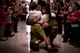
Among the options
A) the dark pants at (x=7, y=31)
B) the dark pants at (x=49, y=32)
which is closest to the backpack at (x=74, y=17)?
the dark pants at (x=49, y=32)

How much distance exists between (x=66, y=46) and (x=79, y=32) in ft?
2.69

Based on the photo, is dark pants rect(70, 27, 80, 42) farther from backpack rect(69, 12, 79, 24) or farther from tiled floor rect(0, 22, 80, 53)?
backpack rect(69, 12, 79, 24)

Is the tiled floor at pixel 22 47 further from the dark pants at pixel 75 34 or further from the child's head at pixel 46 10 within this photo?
the child's head at pixel 46 10

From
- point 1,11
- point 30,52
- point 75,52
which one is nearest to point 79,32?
point 75,52

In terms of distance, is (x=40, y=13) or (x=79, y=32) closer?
(x=40, y=13)

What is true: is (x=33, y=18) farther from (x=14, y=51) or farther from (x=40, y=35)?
(x=14, y=51)

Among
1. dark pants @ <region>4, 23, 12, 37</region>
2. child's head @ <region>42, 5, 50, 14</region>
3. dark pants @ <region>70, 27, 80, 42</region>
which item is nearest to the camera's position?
child's head @ <region>42, 5, 50, 14</region>

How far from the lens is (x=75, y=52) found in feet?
31.0

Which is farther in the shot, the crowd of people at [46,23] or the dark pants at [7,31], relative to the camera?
the dark pants at [7,31]

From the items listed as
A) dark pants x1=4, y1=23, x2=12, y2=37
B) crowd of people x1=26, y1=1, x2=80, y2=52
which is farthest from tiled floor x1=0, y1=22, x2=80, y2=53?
dark pants x1=4, y1=23, x2=12, y2=37

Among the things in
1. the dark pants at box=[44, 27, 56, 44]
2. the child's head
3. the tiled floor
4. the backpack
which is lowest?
the tiled floor

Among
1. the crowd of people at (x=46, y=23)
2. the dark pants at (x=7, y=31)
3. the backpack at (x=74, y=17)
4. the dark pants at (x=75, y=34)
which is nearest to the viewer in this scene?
the crowd of people at (x=46, y=23)

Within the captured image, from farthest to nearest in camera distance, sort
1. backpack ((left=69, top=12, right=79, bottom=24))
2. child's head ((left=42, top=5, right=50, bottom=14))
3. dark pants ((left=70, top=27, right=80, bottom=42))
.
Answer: dark pants ((left=70, top=27, right=80, bottom=42)) → backpack ((left=69, top=12, right=79, bottom=24)) → child's head ((left=42, top=5, right=50, bottom=14))

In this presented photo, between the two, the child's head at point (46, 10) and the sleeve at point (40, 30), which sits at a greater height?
the child's head at point (46, 10)
